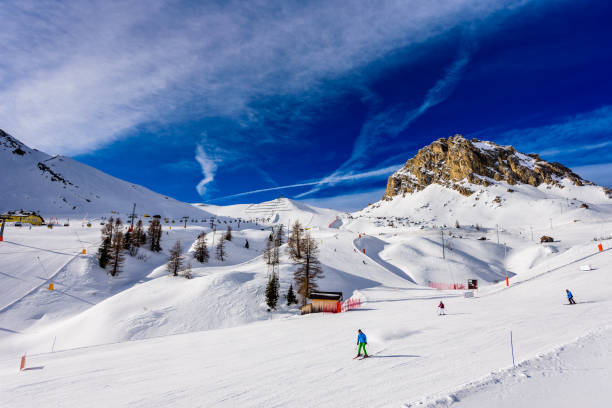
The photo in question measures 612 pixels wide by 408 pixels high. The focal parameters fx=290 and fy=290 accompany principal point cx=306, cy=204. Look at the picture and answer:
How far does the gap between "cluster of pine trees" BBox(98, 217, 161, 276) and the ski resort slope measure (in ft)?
122

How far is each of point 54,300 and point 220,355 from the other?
39511mm

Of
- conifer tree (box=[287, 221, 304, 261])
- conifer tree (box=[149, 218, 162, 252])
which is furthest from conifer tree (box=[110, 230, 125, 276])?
conifer tree (box=[287, 221, 304, 261])

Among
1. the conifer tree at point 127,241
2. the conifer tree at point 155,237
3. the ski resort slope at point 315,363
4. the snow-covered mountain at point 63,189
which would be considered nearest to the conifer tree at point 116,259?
the conifer tree at point 127,241

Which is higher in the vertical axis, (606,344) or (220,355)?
(606,344)

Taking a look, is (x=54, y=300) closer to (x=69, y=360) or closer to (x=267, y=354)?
(x=69, y=360)

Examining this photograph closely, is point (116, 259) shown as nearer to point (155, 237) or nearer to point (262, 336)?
point (155, 237)

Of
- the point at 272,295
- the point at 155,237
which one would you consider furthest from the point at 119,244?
the point at 272,295

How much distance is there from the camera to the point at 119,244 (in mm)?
56375

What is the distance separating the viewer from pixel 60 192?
447ft

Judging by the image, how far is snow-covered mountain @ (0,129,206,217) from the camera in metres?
123

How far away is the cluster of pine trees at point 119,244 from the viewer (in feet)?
178

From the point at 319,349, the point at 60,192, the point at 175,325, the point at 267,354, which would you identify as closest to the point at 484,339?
the point at 319,349

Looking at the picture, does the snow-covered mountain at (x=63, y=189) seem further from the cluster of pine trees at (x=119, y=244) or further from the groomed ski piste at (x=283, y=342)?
the groomed ski piste at (x=283, y=342)

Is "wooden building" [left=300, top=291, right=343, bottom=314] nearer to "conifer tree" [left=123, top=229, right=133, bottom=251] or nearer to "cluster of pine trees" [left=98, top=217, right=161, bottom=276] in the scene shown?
"cluster of pine trees" [left=98, top=217, right=161, bottom=276]
